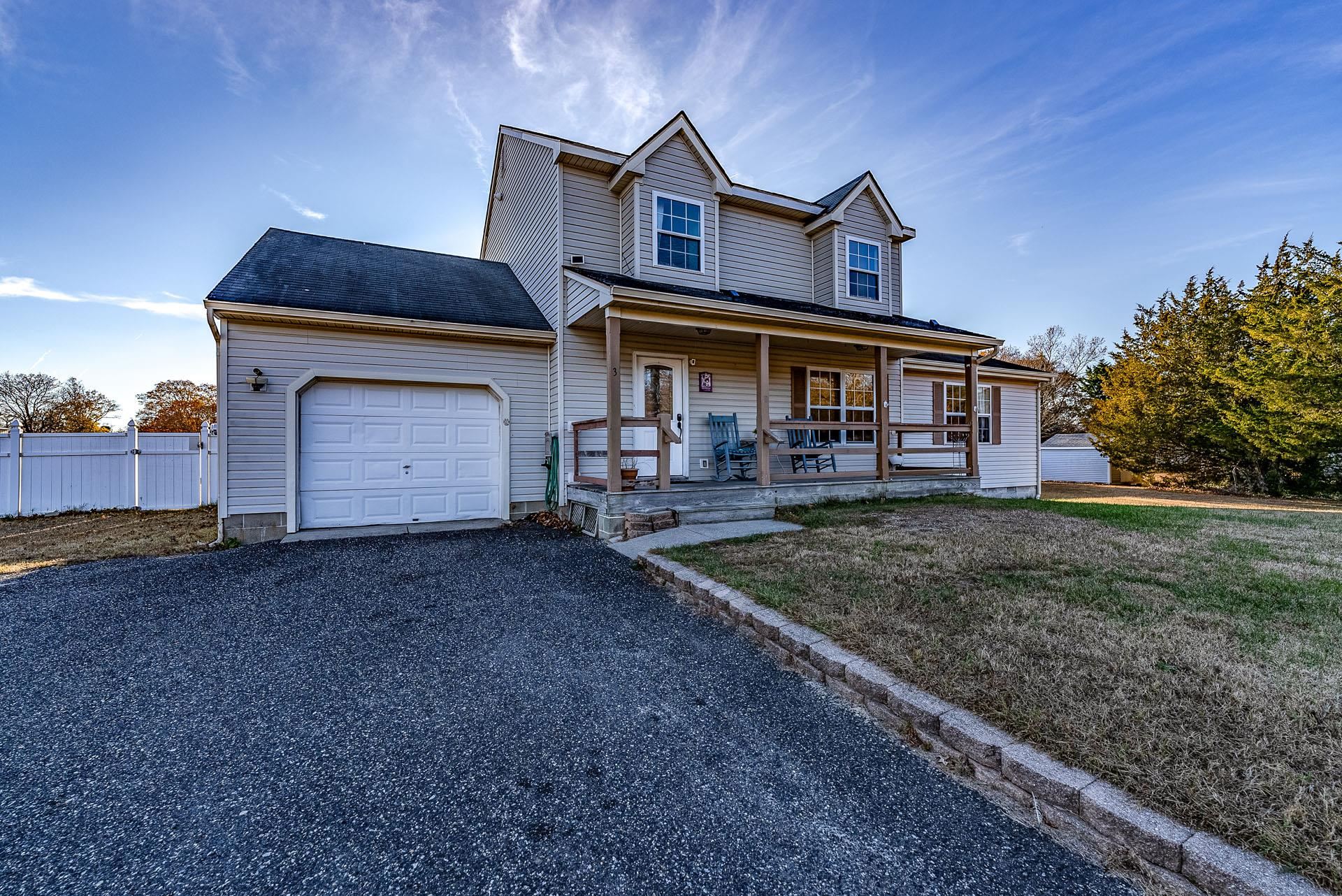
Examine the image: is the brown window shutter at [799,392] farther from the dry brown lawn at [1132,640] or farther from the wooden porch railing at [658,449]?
the dry brown lawn at [1132,640]

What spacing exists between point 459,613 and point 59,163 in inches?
460

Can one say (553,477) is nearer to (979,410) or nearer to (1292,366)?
(979,410)

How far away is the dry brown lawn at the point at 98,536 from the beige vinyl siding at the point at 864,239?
10.6 metres

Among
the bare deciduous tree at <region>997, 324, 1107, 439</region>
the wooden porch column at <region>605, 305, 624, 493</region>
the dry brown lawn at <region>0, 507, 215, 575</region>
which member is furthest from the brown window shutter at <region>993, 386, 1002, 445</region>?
the dry brown lawn at <region>0, 507, 215, 575</region>

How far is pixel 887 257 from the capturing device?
10414 mm

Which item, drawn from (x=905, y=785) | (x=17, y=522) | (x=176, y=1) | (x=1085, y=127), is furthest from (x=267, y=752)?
(x=1085, y=127)

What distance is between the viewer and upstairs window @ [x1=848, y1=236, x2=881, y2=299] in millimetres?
9977

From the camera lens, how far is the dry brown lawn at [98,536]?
573 cm

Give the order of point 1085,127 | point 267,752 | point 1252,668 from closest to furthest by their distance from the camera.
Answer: point 267,752, point 1252,668, point 1085,127

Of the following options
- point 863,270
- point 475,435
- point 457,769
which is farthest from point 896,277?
point 457,769

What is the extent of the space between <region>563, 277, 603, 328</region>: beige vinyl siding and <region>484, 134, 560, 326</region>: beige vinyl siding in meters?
0.25

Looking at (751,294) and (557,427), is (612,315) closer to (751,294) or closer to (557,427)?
Answer: (557,427)

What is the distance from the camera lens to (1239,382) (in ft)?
41.3

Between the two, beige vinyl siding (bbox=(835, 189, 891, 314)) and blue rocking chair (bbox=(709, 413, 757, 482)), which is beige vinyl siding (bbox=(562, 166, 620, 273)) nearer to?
blue rocking chair (bbox=(709, 413, 757, 482))
